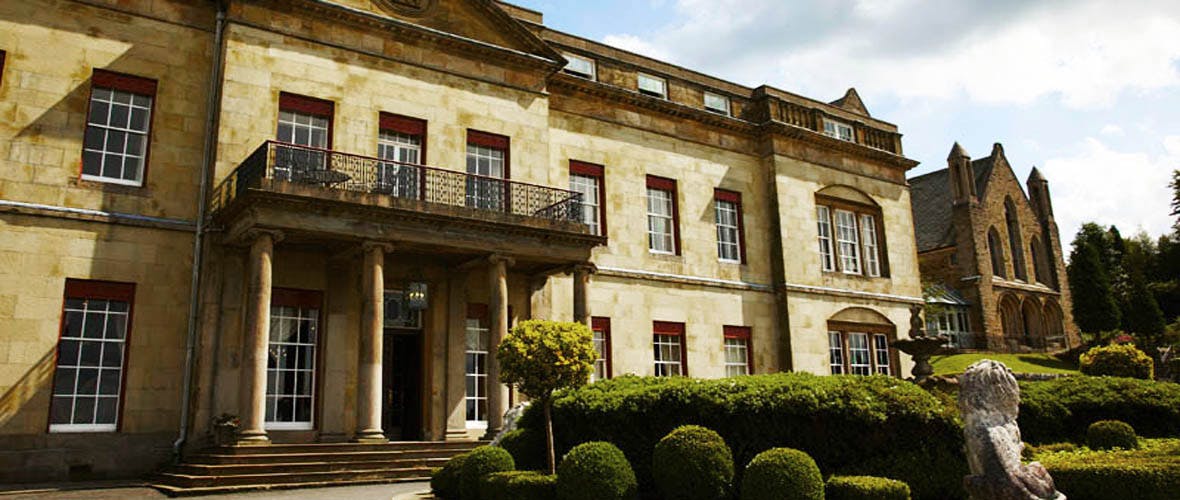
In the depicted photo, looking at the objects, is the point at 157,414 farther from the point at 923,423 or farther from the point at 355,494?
the point at 923,423

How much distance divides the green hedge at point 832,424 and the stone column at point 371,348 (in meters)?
5.65

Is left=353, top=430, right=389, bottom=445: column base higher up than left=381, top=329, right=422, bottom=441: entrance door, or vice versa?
left=381, top=329, right=422, bottom=441: entrance door

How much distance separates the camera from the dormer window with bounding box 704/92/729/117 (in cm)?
2461

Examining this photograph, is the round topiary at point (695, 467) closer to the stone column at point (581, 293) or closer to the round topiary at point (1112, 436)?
the round topiary at point (1112, 436)

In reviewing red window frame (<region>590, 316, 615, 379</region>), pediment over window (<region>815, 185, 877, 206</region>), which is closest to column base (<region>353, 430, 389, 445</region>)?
red window frame (<region>590, 316, 615, 379</region>)

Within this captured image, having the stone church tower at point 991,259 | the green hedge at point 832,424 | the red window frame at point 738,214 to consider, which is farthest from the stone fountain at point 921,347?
the stone church tower at point 991,259

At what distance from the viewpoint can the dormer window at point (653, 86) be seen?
23203 millimetres

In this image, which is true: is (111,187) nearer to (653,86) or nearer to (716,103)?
(653,86)

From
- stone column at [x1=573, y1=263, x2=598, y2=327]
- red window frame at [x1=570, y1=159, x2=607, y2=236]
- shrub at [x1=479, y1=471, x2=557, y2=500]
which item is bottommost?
shrub at [x1=479, y1=471, x2=557, y2=500]

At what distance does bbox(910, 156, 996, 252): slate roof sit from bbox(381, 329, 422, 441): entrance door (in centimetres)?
3653

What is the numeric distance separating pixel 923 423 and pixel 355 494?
8.15m

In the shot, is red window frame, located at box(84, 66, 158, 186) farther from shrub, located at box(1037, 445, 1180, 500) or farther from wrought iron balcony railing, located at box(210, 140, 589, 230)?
shrub, located at box(1037, 445, 1180, 500)

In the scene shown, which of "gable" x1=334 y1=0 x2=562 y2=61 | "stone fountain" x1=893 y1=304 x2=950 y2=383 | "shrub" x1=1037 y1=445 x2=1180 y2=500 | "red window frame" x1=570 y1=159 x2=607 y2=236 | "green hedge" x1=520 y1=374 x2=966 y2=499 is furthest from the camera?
"red window frame" x1=570 y1=159 x2=607 y2=236

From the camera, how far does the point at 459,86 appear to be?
1906 centimetres
